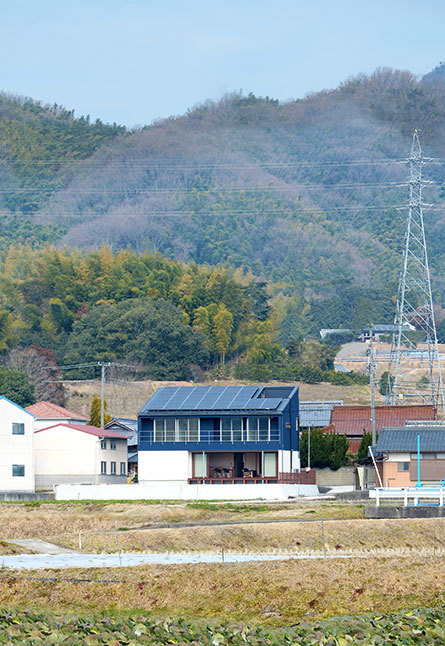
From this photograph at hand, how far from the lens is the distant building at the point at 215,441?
159 feet

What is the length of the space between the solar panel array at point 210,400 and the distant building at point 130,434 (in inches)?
302

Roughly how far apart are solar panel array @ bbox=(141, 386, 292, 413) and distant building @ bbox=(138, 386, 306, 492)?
0.05 m

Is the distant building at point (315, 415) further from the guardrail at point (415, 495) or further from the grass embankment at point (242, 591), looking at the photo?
the grass embankment at point (242, 591)

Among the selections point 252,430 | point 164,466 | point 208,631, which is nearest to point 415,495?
point 252,430

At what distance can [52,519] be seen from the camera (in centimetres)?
3453

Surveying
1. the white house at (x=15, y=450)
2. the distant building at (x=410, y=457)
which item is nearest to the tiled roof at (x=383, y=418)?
the distant building at (x=410, y=457)

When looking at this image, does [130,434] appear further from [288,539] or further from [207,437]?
[288,539]

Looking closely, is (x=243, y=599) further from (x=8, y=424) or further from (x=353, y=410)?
(x=353, y=410)

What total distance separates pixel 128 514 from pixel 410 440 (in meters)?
13.3

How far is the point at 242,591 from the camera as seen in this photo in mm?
18969

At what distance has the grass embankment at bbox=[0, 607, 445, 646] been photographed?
50.2 ft

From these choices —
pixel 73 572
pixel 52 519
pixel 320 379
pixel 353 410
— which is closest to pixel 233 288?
pixel 320 379

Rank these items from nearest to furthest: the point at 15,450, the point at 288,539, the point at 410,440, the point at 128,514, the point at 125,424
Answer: the point at 288,539, the point at 128,514, the point at 410,440, the point at 15,450, the point at 125,424

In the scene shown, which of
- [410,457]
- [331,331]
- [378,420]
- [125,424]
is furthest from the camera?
[331,331]
